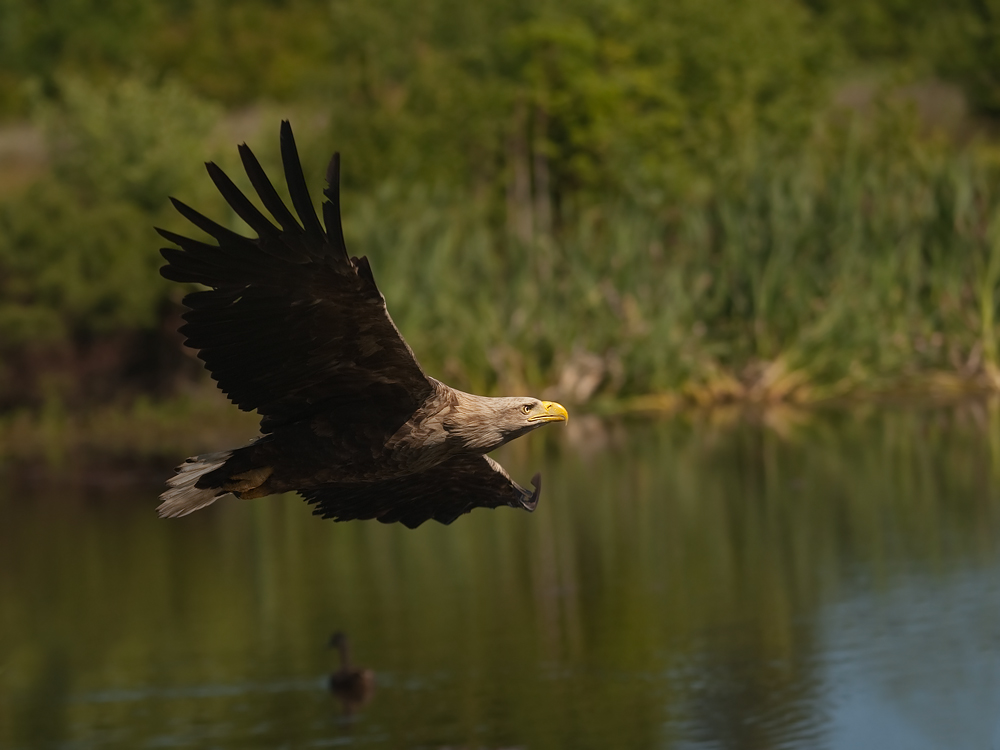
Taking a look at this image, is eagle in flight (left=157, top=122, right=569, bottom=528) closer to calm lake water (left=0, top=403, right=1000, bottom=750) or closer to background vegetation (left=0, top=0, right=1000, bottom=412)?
calm lake water (left=0, top=403, right=1000, bottom=750)

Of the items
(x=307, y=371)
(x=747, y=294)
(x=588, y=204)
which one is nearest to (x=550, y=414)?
(x=307, y=371)

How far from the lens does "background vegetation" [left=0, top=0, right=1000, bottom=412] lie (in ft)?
80.0

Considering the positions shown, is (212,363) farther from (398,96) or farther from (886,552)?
Result: (398,96)

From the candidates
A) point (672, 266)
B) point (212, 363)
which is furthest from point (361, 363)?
point (672, 266)

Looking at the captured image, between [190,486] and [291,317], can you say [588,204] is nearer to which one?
[190,486]

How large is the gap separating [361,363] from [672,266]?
1878 centimetres

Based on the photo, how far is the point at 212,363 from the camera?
22.9 ft

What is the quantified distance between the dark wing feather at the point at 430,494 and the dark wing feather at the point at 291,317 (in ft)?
3.54

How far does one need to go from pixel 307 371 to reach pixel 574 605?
28.3 feet

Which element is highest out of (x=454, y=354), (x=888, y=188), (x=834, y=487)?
(x=888, y=188)

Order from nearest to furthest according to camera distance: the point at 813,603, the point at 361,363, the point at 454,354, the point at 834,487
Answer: the point at 361,363
the point at 813,603
the point at 834,487
the point at 454,354

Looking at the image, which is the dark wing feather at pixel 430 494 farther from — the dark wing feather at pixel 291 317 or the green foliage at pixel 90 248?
the green foliage at pixel 90 248

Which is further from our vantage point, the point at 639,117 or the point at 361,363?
the point at 639,117

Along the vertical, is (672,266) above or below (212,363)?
above
